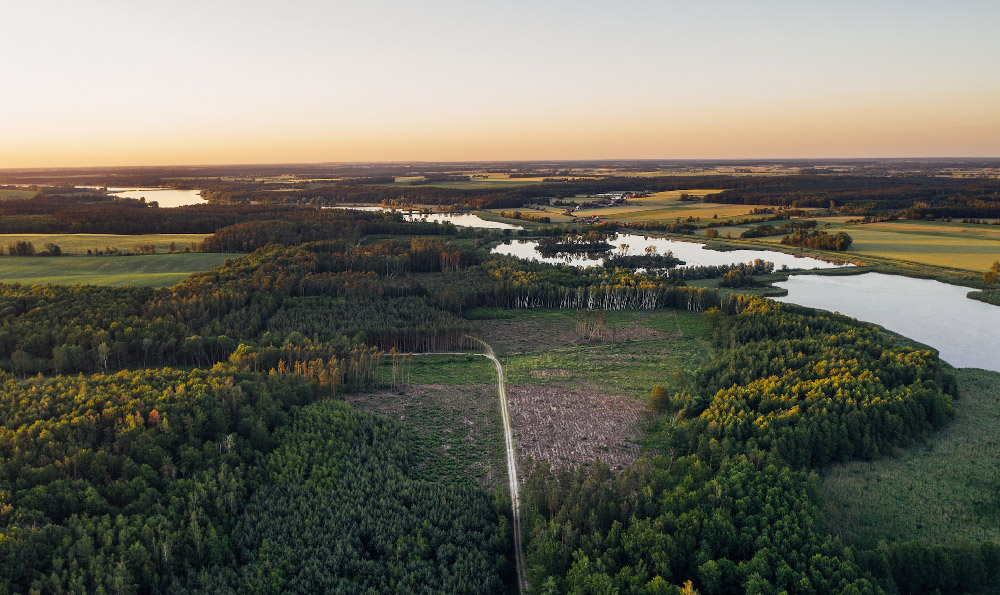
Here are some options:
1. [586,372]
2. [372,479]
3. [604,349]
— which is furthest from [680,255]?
[372,479]

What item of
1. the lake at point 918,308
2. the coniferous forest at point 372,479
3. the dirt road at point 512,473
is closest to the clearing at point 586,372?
the dirt road at point 512,473

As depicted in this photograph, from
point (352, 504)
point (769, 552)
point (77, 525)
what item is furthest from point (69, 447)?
point (769, 552)

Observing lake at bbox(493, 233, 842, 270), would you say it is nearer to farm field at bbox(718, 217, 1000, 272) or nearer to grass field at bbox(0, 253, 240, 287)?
farm field at bbox(718, 217, 1000, 272)

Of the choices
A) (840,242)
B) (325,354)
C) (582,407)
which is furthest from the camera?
(840,242)

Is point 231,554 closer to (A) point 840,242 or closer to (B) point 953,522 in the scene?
(B) point 953,522

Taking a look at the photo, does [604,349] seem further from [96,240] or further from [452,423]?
[96,240]

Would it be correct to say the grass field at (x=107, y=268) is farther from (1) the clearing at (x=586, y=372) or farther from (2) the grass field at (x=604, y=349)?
(1) the clearing at (x=586, y=372)
